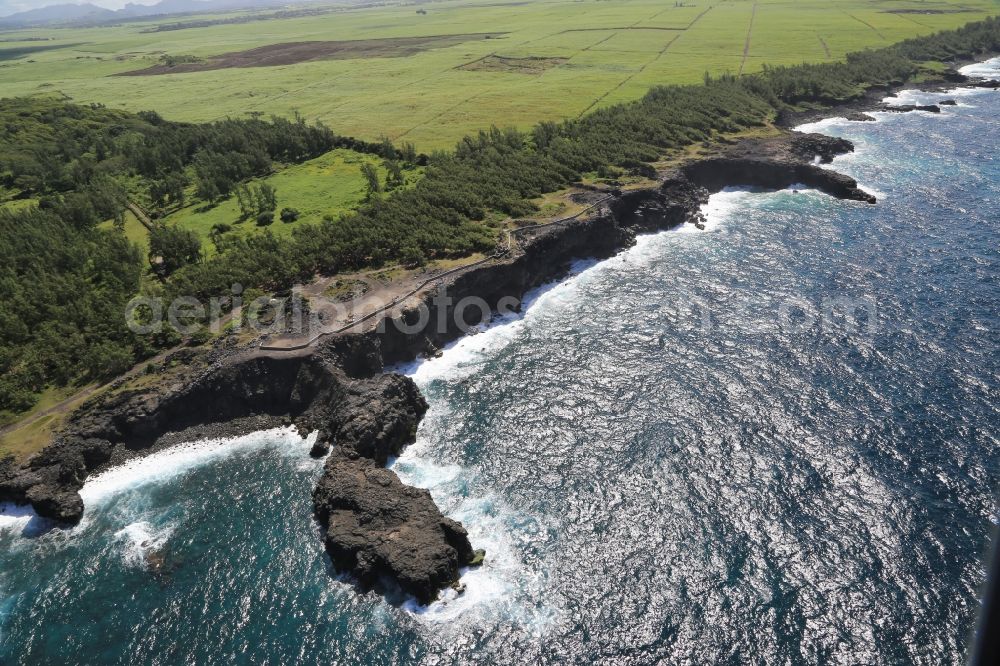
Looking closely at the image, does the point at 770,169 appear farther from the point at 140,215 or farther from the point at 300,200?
the point at 140,215

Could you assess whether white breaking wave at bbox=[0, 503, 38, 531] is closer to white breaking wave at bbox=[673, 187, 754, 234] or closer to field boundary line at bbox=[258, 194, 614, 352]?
field boundary line at bbox=[258, 194, 614, 352]

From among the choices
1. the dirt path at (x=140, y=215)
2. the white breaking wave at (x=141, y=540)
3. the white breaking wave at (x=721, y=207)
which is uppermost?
the dirt path at (x=140, y=215)

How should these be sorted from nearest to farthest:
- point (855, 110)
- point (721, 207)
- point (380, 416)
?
point (380, 416) < point (721, 207) < point (855, 110)

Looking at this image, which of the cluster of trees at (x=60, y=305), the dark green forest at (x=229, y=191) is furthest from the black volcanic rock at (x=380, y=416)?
the cluster of trees at (x=60, y=305)

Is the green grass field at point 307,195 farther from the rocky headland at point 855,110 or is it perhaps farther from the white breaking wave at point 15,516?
the rocky headland at point 855,110

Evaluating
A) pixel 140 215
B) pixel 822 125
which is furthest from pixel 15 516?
pixel 822 125

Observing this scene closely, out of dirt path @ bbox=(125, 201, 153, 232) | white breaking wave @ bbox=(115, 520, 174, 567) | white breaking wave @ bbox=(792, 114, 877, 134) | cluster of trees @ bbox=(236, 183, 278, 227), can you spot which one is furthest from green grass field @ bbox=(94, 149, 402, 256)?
white breaking wave @ bbox=(792, 114, 877, 134)

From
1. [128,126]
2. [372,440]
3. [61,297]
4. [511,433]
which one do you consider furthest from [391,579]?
[128,126]
